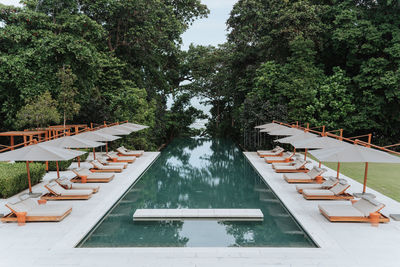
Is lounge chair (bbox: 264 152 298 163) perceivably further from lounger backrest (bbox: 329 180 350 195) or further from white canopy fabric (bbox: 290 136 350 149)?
lounger backrest (bbox: 329 180 350 195)

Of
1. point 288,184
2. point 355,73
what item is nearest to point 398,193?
point 288,184

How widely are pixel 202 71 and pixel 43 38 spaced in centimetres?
1600

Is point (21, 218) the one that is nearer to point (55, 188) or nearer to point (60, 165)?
point (55, 188)

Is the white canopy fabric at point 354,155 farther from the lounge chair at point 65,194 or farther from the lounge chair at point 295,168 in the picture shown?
the lounge chair at point 65,194

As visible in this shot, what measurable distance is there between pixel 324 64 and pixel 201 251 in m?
19.8

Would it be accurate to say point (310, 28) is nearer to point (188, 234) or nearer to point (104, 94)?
point (104, 94)

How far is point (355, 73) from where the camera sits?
69.6 ft

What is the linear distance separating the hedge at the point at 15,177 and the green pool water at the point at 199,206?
138 inches

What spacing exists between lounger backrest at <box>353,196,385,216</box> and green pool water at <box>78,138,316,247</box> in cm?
175

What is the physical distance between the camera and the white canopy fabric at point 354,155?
7.72 metres

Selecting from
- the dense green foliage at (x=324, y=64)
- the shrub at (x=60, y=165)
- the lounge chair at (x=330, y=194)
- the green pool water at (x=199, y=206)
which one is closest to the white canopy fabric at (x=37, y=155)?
the green pool water at (x=199, y=206)

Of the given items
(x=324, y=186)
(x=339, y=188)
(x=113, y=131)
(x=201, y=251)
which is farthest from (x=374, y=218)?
(x=113, y=131)

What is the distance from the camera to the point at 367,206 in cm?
762

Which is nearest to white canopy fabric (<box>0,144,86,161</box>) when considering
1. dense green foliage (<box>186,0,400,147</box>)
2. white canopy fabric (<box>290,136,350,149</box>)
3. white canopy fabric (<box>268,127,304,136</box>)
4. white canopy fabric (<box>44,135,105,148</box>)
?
white canopy fabric (<box>44,135,105,148</box>)
